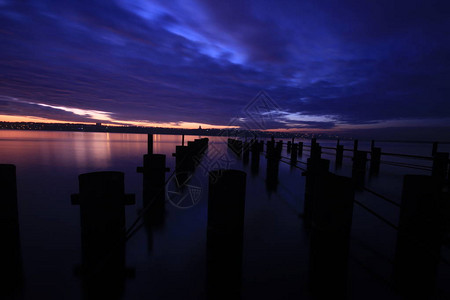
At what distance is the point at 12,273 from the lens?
2965 millimetres

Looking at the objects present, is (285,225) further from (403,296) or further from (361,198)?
(361,198)

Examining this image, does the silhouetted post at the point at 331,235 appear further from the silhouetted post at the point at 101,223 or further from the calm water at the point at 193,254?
the silhouetted post at the point at 101,223

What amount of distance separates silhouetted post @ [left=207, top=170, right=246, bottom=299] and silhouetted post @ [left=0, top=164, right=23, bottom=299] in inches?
104

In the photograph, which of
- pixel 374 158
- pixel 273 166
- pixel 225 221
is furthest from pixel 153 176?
pixel 374 158

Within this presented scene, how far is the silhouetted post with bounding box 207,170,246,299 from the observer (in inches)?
112

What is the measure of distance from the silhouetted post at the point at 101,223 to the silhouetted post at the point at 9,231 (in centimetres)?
110

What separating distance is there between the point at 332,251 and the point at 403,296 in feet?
2.86

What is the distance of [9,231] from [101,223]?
2.26 metres

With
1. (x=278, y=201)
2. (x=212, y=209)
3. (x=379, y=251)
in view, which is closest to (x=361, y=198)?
(x=278, y=201)

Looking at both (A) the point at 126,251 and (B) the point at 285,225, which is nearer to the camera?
(A) the point at 126,251

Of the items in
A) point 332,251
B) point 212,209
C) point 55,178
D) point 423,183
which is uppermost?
point 423,183

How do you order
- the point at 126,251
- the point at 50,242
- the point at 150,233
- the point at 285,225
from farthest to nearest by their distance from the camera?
the point at 285,225
the point at 150,233
the point at 50,242
the point at 126,251

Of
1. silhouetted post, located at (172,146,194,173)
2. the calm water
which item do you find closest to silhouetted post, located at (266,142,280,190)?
the calm water

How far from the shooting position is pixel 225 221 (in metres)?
2.93
